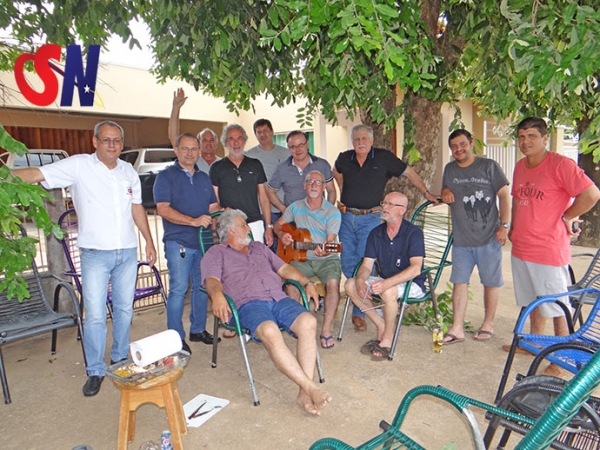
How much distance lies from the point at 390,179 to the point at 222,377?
2458 mm

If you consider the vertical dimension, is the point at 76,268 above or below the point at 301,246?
below

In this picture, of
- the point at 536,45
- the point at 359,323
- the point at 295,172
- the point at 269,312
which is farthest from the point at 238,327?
the point at 536,45

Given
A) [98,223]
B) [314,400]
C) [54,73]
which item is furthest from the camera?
[54,73]

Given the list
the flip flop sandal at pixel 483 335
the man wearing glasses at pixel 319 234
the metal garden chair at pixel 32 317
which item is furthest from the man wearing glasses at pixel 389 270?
the metal garden chair at pixel 32 317

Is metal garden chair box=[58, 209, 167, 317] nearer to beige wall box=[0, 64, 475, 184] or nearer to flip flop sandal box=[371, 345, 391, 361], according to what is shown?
flip flop sandal box=[371, 345, 391, 361]

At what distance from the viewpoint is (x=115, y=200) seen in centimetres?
327

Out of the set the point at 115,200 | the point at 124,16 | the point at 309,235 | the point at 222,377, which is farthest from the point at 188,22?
the point at 222,377

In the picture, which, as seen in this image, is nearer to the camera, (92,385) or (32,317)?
→ (92,385)

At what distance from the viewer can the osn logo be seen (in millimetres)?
3814

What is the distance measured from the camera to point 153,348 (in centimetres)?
240

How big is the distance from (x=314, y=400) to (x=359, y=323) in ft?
5.08

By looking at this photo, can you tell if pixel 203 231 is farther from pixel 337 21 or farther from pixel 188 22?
pixel 337 21

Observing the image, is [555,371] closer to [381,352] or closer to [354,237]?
[381,352]

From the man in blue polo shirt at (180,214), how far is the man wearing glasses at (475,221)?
210cm
